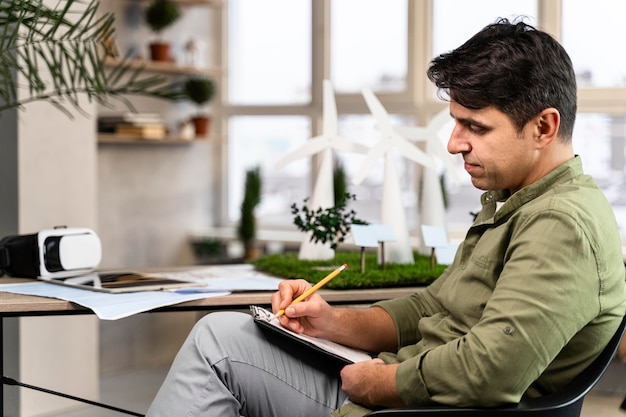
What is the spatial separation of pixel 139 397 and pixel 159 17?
2.16 meters

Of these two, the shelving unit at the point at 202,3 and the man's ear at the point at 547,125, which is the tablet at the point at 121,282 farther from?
the shelving unit at the point at 202,3

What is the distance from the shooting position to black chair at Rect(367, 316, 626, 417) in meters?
1.58

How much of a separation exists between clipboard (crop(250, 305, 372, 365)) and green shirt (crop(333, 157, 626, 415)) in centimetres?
17

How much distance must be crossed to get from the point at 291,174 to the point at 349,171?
0.44 meters

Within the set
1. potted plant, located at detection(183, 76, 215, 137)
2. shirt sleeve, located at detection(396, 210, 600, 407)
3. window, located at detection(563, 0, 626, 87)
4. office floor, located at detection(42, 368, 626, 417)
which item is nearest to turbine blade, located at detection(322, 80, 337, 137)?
shirt sleeve, located at detection(396, 210, 600, 407)

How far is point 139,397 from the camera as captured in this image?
15.5 ft

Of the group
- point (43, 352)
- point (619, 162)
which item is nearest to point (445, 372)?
point (43, 352)

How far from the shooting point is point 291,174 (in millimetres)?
5809

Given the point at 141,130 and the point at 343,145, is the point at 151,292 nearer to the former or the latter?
the point at 343,145

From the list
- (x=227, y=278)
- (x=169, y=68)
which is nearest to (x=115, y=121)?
(x=169, y=68)

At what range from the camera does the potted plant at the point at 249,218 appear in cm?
556

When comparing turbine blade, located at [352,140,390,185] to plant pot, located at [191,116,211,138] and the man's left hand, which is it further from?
plant pot, located at [191,116,211,138]

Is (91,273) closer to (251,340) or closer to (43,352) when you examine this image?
(251,340)

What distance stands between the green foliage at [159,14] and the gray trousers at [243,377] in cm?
363
